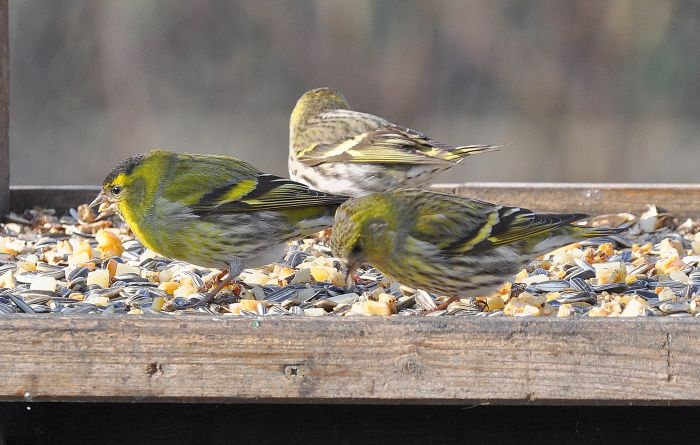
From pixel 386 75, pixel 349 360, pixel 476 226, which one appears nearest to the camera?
pixel 349 360

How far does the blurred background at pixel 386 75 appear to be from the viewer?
1208 centimetres

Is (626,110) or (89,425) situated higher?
(89,425)

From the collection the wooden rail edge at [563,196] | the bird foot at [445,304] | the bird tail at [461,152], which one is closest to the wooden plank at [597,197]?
the wooden rail edge at [563,196]

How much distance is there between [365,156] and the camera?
24.8ft

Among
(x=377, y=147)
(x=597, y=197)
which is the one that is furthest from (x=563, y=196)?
(x=377, y=147)

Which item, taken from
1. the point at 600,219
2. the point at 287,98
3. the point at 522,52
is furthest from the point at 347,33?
the point at 600,219

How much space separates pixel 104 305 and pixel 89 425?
715 mm

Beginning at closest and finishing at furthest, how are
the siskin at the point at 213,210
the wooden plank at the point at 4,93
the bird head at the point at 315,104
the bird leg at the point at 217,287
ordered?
the bird leg at the point at 217,287
the siskin at the point at 213,210
the wooden plank at the point at 4,93
the bird head at the point at 315,104

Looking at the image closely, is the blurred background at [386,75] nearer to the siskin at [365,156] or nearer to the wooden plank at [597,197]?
the siskin at [365,156]

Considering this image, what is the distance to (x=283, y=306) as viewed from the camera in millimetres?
4867

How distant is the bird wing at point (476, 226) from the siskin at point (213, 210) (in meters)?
0.56

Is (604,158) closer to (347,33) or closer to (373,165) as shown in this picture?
(347,33)

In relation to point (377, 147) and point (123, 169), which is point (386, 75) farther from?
point (123, 169)

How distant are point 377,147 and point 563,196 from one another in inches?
50.3
